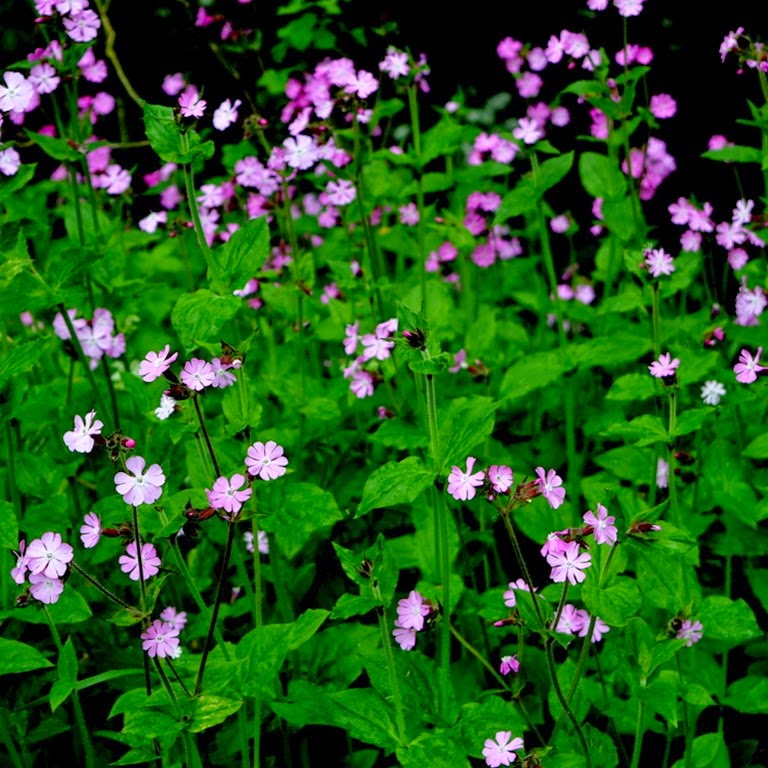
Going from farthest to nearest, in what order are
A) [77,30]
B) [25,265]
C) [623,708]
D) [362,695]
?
1. [77,30]
2. [25,265]
3. [623,708]
4. [362,695]

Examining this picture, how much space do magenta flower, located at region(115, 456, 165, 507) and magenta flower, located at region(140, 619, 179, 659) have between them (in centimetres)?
25

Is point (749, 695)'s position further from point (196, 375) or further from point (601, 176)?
point (601, 176)

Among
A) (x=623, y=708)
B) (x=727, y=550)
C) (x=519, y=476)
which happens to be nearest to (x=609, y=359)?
(x=519, y=476)

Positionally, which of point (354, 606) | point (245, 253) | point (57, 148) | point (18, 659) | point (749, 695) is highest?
point (57, 148)

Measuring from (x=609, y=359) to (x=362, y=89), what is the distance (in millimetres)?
1179

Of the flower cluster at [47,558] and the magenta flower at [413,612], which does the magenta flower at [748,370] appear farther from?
the flower cluster at [47,558]

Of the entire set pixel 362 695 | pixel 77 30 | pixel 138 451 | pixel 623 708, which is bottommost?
pixel 623 708

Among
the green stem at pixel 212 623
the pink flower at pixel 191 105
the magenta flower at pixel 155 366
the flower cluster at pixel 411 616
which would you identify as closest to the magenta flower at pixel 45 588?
the green stem at pixel 212 623

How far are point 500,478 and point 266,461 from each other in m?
0.48

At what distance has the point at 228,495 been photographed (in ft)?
6.25

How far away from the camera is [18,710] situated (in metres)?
2.49

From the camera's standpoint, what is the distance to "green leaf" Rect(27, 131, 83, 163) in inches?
118

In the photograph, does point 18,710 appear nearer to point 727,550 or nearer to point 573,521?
point 573,521

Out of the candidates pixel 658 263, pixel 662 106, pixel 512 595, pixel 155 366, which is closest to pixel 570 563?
pixel 512 595
